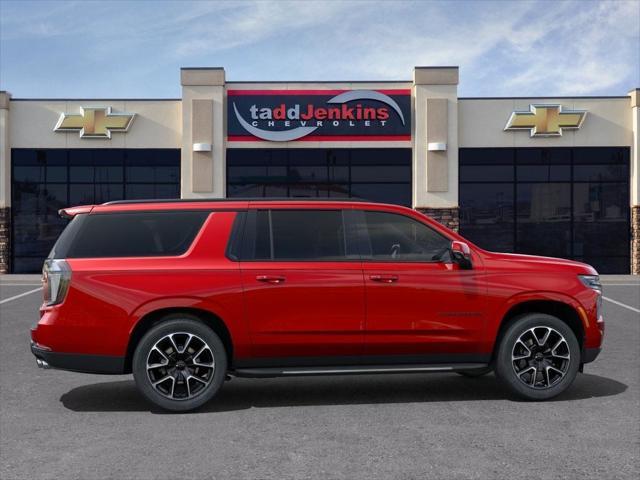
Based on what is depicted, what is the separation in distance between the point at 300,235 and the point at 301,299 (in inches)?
24.2

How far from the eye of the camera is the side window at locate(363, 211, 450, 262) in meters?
6.41

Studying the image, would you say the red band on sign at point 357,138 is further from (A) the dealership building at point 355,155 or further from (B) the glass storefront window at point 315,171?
(B) the glass storefront window at point 315,171

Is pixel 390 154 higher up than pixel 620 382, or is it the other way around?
pixel 390 154

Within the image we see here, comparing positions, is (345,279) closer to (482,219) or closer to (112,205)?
(112,205)

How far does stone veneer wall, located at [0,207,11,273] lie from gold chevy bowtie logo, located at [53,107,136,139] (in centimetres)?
363

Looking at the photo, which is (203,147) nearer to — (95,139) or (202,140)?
(202,140)

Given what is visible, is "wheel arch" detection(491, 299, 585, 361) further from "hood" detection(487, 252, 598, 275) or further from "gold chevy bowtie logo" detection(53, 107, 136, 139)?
"gold chevy bowtie logo" detection(53, 107, 136, 139)

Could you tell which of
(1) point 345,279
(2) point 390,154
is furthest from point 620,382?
(2) point 390,154

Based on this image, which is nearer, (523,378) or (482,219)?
(523,378)

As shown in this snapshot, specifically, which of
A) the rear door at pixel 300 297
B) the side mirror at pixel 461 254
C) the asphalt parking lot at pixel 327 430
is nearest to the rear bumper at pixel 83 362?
the asphalt parking lot at pixel 327 430

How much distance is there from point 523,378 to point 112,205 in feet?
13.3

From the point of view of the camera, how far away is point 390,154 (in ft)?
81.9

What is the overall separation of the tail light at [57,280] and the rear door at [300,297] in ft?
4.95

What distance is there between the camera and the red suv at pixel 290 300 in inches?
236
